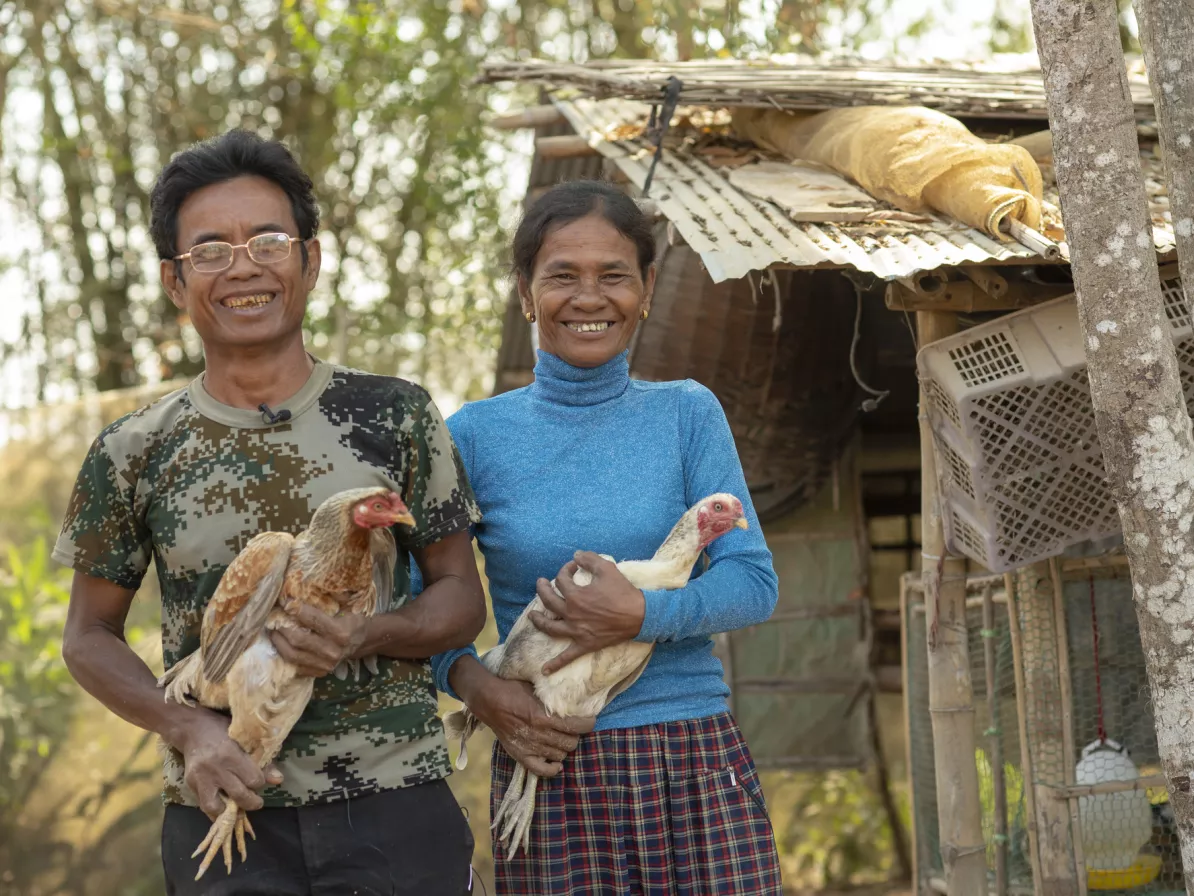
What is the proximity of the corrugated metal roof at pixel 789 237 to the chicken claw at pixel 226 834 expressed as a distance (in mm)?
1885

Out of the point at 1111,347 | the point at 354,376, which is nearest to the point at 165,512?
the point at 354,376

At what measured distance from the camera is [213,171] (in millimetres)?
2510

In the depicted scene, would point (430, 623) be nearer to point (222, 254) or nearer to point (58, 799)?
point (222, 254)

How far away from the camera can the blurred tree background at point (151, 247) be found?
7891 mm

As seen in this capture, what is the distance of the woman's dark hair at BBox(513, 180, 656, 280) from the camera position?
9.37 feet

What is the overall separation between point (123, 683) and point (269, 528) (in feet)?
1.23

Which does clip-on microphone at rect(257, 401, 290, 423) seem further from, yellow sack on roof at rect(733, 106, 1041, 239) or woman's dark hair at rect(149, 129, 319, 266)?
yellow sack on roof at rect(733, 106, 1041, 239)

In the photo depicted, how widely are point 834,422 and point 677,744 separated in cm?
429

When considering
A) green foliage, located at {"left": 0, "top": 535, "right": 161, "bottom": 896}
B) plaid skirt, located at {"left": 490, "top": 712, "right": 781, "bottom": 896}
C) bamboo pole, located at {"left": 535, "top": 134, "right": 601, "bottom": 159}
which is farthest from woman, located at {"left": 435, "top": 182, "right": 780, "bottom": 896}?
green foliage, located at {"left": 0, "top": 535, "right": 161, "bottom": 896}

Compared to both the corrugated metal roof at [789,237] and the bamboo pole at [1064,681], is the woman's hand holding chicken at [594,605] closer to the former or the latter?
the corrugated metal roof at [789,237]

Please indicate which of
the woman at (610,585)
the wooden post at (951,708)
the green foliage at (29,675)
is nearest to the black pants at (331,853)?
the woman at (610,585)

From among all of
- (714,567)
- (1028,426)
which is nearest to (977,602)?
(1028,426)

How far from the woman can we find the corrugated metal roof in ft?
2.87

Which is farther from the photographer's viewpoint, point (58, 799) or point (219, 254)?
point (58, 799)
